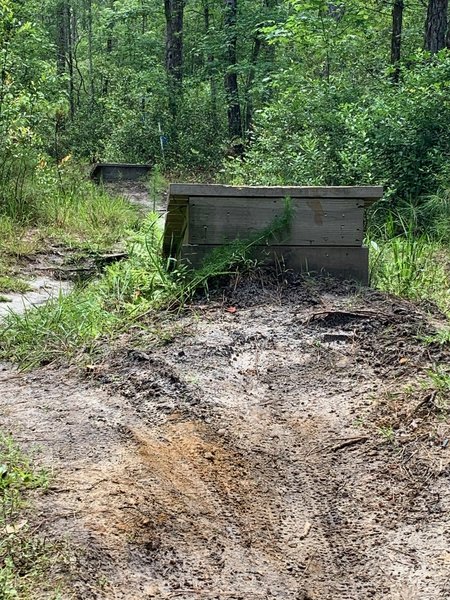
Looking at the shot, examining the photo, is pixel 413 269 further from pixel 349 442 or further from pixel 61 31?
pixel 61 31

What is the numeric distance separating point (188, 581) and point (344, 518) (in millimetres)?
676

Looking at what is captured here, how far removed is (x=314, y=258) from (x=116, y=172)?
977 cm

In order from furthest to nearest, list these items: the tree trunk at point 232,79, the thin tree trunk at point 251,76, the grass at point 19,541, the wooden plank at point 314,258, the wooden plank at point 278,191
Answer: the thin tree trunk at point 251,76 < the tree trunk at point 232,79 < the wooden plank at point 314,258 < the wooden plank at point 278,191 < the grass at point 19,541

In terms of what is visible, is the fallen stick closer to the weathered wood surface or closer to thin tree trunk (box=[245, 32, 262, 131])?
the weathered wood surface

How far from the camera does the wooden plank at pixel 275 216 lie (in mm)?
4734

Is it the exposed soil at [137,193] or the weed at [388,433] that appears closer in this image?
the weed at [388,433]

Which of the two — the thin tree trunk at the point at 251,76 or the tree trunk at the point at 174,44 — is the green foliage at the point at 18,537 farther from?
the tree trunk at the point at 174,44

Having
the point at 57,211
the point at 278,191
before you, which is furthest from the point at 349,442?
the point at 57,211

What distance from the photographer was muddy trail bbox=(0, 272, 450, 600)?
2.23 m

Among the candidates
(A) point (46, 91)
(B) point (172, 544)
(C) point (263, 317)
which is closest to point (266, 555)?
(B) point (172, 544)

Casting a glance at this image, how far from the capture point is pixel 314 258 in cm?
485

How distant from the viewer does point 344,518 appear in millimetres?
2580

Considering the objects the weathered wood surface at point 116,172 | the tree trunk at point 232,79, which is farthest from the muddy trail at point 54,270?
the tree trunk at point 232,79

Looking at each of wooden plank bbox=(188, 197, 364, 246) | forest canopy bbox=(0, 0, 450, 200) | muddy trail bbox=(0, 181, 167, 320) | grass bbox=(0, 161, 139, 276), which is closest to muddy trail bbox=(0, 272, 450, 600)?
wooden plank bbox=(188, 197, 364, 246)
